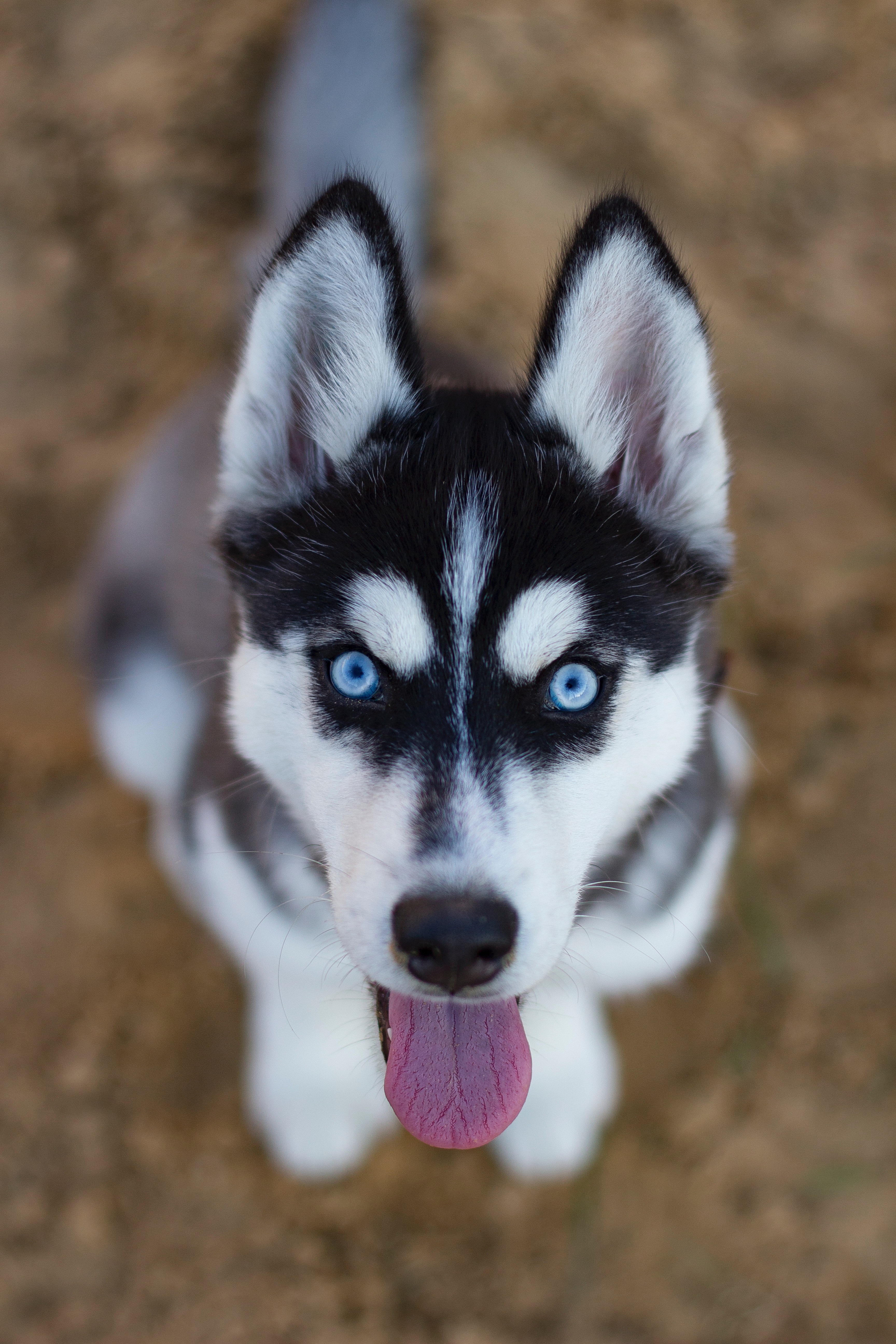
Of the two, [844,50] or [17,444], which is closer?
[17,444]

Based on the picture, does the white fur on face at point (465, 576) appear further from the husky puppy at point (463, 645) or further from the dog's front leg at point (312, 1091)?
the dog's front leg at point (312, 1091)

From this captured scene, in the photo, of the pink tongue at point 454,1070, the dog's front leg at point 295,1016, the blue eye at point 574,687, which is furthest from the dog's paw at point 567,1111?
the blue eye at point 574,687

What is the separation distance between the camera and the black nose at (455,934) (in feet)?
5.10

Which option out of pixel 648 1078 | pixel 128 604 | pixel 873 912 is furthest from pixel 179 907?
pixel 873 912

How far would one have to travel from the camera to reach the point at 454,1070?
1.88 meters

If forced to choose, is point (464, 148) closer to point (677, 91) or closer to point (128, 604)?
point (677, 91)

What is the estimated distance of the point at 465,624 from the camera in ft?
5.69

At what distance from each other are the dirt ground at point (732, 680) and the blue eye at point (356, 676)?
3.18 ft

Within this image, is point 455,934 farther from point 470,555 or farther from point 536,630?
point 470,555

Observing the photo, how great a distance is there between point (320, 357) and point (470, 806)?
90 centimetres

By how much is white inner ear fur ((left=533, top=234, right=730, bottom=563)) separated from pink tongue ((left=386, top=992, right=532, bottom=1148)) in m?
0.98

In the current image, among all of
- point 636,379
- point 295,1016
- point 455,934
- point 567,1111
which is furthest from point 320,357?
point 567,1111

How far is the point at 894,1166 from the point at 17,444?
3736 mm

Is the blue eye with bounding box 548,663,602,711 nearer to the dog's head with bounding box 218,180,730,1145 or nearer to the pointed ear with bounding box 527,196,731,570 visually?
the dog's head with bounding box 218,180,730,1145
